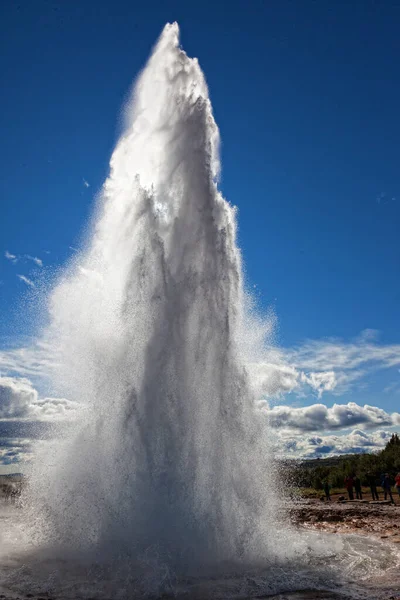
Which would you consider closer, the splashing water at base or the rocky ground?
the splashing water at base

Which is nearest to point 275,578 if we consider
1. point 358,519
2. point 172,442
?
point 172,442

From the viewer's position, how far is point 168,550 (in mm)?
10188

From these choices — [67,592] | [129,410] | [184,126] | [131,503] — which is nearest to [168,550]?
[131,503]

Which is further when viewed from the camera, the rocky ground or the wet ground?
the rocky ground

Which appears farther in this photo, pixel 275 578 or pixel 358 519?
pixel 358 519

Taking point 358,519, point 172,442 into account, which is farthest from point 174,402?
point 358,519

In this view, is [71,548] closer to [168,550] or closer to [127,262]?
Answer: [168,550]

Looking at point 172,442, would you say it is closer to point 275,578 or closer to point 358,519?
point 275,578

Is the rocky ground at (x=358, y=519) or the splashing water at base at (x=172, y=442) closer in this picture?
the splashing water at base at (x=172, y=442)

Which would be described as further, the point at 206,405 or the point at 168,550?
the point at 206,405

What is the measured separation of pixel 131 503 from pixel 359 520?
37.7 ft

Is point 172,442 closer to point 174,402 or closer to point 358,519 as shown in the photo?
point 174,402

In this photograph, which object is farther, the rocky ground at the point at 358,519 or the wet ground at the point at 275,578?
the rocky ground at the point at 358,519

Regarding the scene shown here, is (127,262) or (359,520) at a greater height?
(127,262)
